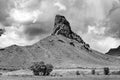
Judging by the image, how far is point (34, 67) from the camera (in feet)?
447

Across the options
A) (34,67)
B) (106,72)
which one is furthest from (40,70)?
(106,72)

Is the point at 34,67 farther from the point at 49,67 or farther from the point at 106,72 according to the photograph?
the point at 106,72

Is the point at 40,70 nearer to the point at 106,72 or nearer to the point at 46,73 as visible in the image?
the point at 46,73

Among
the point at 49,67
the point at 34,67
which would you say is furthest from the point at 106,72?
the point at 34,67

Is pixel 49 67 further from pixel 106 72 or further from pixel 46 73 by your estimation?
pixel 106 72

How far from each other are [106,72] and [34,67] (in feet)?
136

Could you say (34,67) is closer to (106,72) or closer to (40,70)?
(40,70)

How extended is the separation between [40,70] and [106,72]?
37995 mm

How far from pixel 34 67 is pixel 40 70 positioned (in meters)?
4.87

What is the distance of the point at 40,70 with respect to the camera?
438 feet

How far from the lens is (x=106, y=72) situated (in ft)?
449

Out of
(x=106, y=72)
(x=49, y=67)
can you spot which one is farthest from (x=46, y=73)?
(x=106, y=72)

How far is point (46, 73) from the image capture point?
450ft
